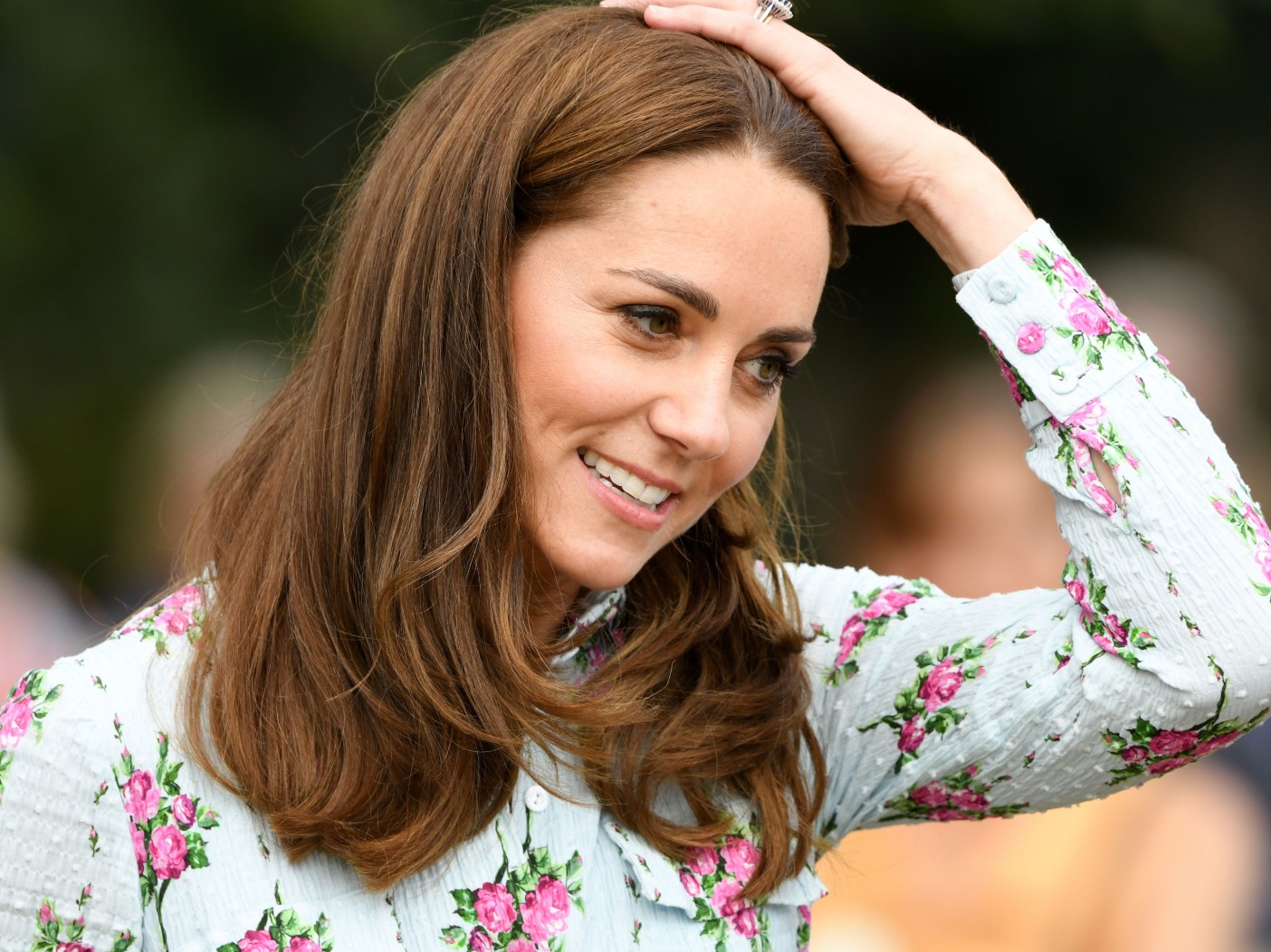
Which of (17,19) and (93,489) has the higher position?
(17,19)

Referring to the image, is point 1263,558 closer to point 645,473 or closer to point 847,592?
point 847,592

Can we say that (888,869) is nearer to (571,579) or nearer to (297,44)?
(571,579)

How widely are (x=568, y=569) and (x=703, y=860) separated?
0.38 metres

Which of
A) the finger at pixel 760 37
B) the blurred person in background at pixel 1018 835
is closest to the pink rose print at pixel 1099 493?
the finger at pixel 760 37

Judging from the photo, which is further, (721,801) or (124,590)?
(124,590)

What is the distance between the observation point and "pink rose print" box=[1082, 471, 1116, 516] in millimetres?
1768

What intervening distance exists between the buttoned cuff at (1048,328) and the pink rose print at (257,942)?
1.03m

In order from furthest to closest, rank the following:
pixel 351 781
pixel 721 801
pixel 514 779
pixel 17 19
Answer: pixel 17 19
pixel 721 801
pixel 514 779
pixel 351 781

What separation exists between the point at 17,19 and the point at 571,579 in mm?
2959

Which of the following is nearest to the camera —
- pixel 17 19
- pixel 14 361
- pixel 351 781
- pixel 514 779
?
pixel 351 781

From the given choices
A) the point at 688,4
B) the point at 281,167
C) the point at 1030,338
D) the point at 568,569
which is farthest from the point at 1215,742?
the point at 281,167

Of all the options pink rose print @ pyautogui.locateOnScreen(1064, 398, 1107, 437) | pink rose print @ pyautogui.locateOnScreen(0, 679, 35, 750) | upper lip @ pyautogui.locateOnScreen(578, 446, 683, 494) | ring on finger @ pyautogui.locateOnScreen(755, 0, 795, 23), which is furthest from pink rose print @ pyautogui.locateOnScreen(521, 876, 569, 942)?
ring on finger @ pyautogui.locateOnScreen(755, 0, 795, 23)

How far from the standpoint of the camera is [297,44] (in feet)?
13.7

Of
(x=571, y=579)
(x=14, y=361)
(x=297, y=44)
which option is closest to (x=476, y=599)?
(x=571, y=579)
